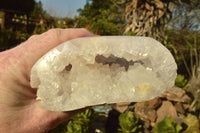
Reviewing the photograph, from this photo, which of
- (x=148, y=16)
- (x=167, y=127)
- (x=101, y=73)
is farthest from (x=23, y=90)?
(x=148, y=16)

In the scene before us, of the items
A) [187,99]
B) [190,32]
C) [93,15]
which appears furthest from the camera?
[93,15]

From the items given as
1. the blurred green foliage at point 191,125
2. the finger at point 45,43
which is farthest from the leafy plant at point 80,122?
the blurred green foliage at point 191,125

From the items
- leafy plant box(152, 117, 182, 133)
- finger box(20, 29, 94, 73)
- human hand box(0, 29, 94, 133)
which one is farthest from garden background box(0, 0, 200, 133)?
finger box(20, 29, 94, 73)

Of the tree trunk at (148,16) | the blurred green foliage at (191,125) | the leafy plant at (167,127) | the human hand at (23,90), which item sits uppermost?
the tree trunk at (148,16)

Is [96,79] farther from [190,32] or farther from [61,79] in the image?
[190,32]

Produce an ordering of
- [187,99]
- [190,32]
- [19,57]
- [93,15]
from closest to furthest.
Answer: [19,57] → [187,99] → [190,32] → [93,15]

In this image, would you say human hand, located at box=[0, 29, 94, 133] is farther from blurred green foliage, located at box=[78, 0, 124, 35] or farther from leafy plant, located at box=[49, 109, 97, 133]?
blurred green foliage, located at box=[78, 0, 124, 35]

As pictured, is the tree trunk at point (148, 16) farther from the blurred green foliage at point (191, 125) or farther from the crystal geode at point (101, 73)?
the crystal geode at point (101, 73)

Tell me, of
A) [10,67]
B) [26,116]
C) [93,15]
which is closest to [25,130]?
[26,116]
